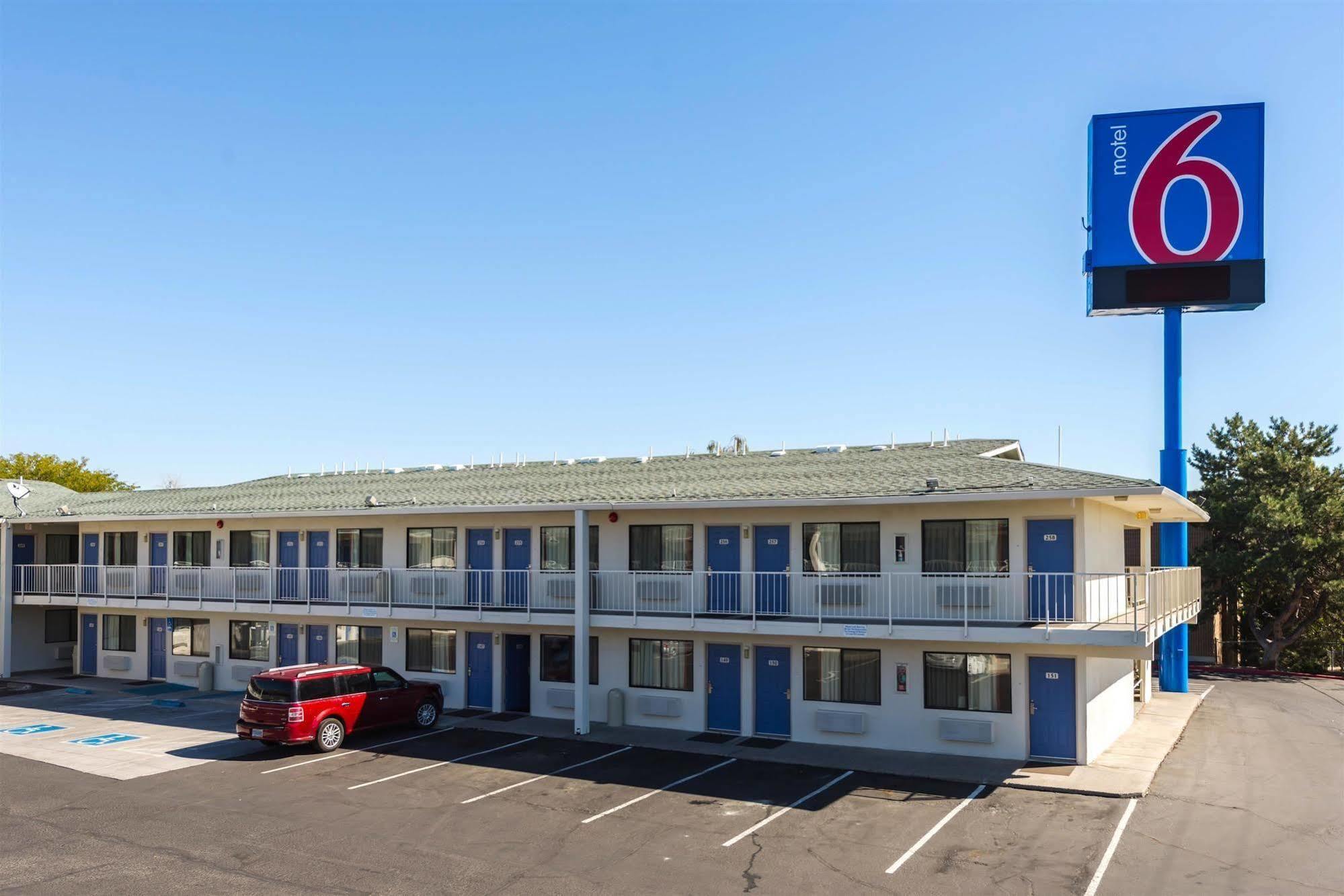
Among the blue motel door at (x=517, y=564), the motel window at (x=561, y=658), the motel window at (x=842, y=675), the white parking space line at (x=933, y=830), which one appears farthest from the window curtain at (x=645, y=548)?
the white parking space line at (x=933, y=830)

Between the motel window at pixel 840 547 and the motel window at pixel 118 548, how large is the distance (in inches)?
931

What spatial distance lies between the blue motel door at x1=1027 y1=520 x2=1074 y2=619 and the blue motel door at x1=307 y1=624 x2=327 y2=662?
19487 mm

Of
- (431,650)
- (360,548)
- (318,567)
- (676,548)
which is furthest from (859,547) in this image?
(318,567)

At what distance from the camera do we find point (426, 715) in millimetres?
23891

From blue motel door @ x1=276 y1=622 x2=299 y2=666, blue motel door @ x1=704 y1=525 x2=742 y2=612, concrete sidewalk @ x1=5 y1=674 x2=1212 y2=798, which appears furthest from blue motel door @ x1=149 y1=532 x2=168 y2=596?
blue motel door @ x1=704 y1=525 x2=742 y2=612

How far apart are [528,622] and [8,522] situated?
68.3 ft

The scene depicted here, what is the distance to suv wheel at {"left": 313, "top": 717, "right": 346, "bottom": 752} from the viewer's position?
70.1ft

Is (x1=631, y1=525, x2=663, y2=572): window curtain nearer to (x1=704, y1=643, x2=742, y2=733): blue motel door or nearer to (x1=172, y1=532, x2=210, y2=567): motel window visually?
(x1=704, y1=643, x2=742, y2=733): blue motel door

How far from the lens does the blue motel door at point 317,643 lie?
28891 mm

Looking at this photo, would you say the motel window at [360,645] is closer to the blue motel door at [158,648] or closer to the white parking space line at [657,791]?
the blue motel door at [158,648]

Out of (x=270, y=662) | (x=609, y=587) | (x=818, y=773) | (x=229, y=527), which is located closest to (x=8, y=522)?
(x=229, y=527)

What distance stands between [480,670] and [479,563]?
281 centimetres

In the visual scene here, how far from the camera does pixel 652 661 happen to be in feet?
78.6

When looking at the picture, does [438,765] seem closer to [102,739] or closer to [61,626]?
[102,739]
